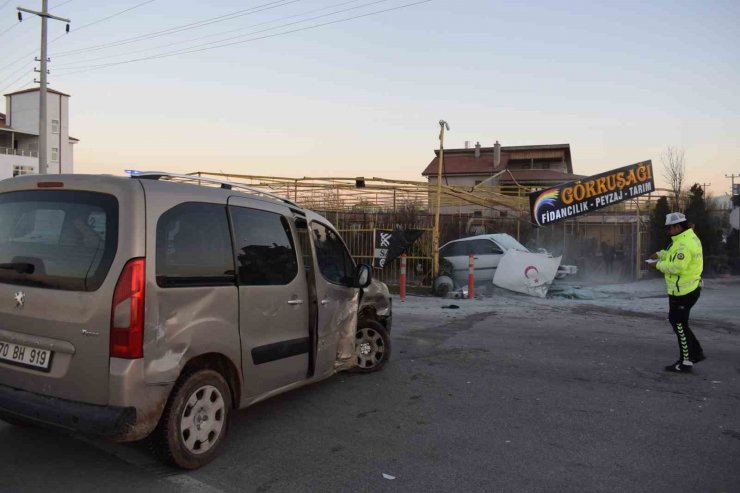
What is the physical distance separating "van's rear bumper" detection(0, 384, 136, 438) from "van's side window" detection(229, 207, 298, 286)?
1.22 m

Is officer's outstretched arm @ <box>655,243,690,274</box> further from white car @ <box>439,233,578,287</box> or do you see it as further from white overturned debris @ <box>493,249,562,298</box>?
white car @ <box>439,233,578,287</box>

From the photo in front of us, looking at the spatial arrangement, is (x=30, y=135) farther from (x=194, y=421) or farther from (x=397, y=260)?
(x=194, y=421)

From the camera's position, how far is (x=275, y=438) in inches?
176

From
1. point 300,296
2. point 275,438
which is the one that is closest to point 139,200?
point 300,296

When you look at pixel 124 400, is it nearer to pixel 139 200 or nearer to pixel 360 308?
pixel 139 200

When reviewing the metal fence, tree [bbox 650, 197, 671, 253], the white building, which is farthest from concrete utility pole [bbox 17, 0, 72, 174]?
the white building

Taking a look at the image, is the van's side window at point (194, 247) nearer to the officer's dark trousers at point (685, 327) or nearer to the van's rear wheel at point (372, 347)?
the van's rear wheel at point (372, 347)

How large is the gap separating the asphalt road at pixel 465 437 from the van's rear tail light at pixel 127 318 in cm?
90

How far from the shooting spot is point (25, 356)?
3570mm

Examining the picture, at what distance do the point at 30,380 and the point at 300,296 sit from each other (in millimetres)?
2009

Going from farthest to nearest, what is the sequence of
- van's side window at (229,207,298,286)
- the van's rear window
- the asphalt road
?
van's side window at (229,207,298,286) < the asphalt road < the van's rear window

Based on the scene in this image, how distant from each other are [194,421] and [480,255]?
485 inches

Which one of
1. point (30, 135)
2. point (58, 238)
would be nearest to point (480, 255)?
point (58, 238)

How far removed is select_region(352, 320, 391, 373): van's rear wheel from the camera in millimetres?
6453
